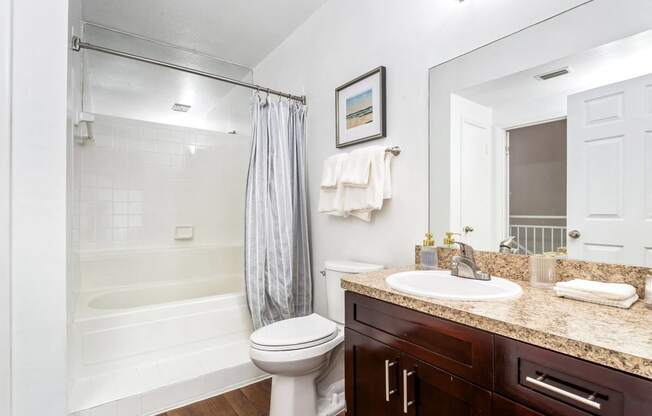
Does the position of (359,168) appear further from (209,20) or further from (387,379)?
(209,20)

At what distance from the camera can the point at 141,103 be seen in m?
3.13

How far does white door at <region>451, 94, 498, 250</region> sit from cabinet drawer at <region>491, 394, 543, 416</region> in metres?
0.69

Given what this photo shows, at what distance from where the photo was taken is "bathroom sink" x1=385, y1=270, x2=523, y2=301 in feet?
3.16

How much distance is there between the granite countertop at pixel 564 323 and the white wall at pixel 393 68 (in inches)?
26.6

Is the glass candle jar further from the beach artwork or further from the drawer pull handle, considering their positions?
the beach artwork

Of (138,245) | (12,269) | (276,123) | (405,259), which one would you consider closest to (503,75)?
(405,259)

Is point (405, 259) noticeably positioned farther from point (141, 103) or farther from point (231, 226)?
point (141, 103)

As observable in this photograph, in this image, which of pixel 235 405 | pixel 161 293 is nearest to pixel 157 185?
pixel 161 293

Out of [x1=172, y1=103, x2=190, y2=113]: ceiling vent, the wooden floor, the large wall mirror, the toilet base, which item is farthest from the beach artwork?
[x1=172, y1=103, x2=190, y2=113]: ceiling vent

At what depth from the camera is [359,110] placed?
192cm

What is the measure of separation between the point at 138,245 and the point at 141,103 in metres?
1.39

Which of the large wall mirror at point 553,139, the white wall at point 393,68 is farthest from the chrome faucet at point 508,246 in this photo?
the white wall at point 393,68

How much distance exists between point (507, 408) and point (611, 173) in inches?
31.0

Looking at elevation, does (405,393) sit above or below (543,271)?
below
